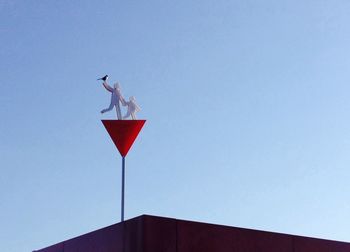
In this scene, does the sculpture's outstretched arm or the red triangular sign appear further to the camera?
the sculpture's outstretched arm

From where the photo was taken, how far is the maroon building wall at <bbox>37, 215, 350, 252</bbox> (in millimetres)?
15664

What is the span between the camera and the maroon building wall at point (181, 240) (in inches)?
617

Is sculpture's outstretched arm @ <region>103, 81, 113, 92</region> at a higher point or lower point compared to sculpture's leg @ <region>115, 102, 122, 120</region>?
higher

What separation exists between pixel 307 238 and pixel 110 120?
582 centimetres

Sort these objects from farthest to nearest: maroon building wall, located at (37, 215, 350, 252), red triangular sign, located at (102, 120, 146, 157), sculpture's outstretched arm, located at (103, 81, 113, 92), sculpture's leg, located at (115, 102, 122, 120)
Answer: sculpture's outstretched arm, located at (103, 81, 113, 92), sculpture's leg, located at (115, 102, 122, 120), red triangular sign, located at (102, 120, 146, 157), maroon building wall, located at (37, 215, 350, 252)

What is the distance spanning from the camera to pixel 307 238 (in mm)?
18234

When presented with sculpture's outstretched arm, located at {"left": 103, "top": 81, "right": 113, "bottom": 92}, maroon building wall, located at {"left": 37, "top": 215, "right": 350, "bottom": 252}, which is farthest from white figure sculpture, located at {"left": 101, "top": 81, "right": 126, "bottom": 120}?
maroon building wall, located at {"left": 37, "top": 215, "right": 350, "bottom": 252}

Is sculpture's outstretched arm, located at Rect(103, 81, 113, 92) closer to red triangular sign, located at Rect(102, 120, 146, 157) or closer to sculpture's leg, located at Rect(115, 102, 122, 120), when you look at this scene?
sculpture's leg, located at Rect(115, 102, 122, 120)

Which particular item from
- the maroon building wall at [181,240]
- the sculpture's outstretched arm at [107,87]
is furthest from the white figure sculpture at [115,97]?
the maroon building wall at [181,240]

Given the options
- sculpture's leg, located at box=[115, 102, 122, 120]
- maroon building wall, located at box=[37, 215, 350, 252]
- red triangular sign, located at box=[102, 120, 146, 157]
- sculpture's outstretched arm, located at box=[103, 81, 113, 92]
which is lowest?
maroon building wall, located at box=[37, 215, 350, 252]

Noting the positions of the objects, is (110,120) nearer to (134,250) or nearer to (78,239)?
(78,239)

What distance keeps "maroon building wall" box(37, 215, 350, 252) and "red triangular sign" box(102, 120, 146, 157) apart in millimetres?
2596

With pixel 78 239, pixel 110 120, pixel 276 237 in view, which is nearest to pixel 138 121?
pixel 110 120

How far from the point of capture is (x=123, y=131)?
62.1 feet
